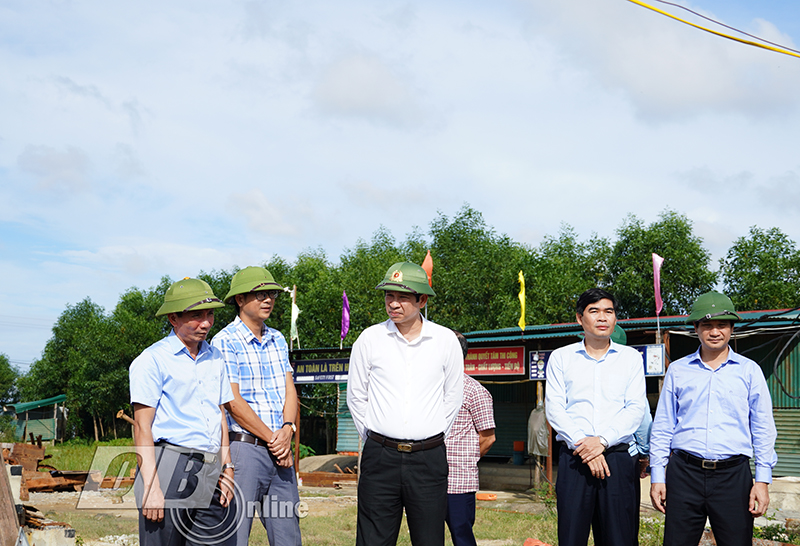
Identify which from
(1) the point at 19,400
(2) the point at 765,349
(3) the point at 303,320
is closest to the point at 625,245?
(3) the point at 303,320

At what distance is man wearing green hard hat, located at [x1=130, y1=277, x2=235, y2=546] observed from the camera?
3.72 meters

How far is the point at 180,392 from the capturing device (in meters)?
3.85

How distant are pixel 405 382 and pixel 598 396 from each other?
1147mm

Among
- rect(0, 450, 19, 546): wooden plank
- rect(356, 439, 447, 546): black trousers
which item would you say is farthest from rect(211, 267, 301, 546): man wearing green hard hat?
rect(0, 450, 19, 546): wooden plank

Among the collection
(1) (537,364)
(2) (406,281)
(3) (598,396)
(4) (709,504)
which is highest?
(2) (406,281)

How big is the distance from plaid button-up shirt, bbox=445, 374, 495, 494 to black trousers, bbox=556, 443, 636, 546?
889 mm

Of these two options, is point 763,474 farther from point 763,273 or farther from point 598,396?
point 763,273

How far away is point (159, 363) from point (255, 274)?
3.05 ft

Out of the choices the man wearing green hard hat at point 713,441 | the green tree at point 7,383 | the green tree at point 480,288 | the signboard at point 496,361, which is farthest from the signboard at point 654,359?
the green tree at point 7,383

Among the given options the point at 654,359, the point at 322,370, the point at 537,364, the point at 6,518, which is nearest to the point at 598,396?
the point at 6,518

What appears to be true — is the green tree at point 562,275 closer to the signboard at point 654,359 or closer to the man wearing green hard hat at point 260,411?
the signboard at point 654,359

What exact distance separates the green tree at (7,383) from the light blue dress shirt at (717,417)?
216ft

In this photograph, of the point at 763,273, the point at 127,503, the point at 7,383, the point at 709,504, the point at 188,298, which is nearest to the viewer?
the point at 188,298

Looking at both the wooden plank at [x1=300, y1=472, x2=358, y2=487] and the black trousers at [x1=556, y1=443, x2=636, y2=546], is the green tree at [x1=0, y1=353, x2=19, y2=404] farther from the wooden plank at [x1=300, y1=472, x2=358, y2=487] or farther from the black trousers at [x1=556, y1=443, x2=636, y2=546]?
the black trousers at [x1=556, y1=443, x2=636, y2=546]
